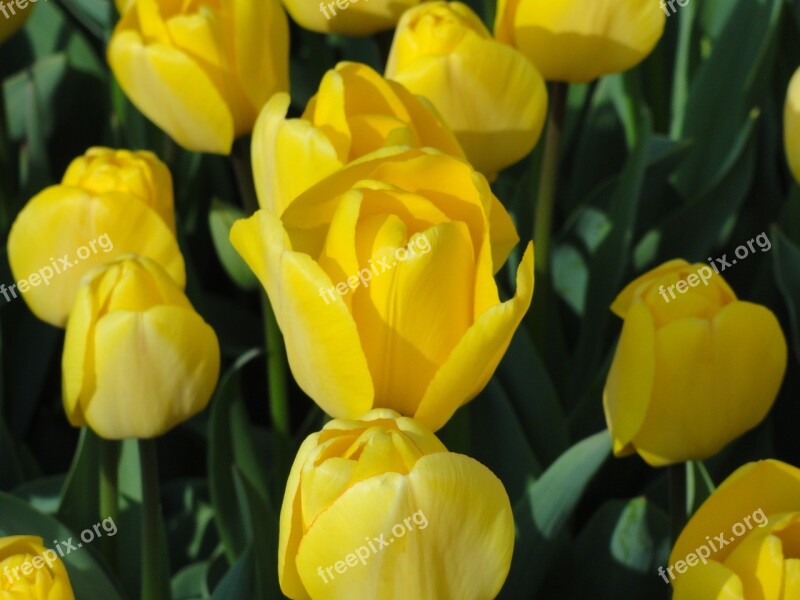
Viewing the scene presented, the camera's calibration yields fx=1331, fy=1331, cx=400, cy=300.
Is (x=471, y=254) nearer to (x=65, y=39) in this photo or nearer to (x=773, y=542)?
(x=773, y=542)

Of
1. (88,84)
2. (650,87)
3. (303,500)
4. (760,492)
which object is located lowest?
(650,87)

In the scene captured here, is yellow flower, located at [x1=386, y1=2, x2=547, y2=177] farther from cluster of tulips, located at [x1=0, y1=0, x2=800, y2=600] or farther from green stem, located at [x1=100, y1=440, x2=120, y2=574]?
green stem, located at [x1=100, y1=440, x2=120, y2=574]

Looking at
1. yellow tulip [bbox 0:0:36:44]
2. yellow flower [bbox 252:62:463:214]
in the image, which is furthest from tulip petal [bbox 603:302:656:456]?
yellow tulip [bbox 0:0:36:44]

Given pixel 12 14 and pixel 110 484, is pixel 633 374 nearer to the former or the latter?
pixel 110 484

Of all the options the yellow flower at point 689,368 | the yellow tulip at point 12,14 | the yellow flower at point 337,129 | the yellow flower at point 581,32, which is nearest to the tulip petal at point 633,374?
the yellow flower at point 689,368

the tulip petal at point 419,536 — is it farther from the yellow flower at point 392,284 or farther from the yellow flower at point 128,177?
the yellow flower at point 128,177

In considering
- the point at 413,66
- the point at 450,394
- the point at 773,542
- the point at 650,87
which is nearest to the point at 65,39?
the point at 650,87
